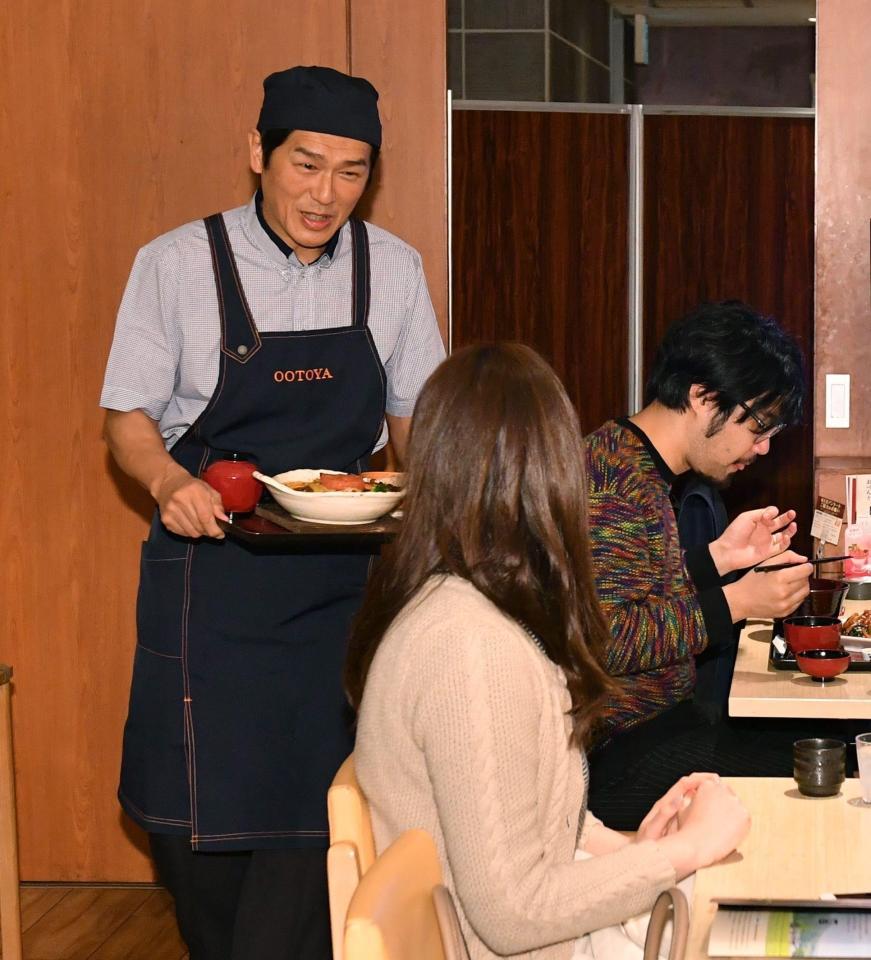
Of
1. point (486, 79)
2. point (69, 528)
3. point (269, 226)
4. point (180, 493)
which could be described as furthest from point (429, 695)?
point (486, 79)

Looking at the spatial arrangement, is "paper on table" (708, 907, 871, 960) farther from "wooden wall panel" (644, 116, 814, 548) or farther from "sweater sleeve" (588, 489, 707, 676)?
"wooden wall panel" (644, 116, 814, 548)

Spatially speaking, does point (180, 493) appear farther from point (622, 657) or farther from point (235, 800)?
point (622, 657)

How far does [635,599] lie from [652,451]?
0.34 m

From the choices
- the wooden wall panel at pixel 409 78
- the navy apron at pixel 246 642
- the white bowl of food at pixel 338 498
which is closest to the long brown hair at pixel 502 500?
the white bowl of food at pixel 338 498

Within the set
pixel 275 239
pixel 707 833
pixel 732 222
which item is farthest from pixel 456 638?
pixel 732 222

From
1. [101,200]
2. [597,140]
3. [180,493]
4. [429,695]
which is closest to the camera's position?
[429,695]

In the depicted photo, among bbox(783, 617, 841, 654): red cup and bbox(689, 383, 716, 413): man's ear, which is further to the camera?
bbox(689, 383, 716, 413): man's ear

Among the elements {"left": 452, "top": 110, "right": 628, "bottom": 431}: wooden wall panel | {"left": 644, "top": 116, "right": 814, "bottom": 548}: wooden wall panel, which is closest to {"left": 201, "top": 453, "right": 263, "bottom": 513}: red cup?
{"left": 452, "top": 110, "right": 628, "bottom": 431}: wooden wall panel

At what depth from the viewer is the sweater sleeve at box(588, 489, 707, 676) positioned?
2221 mm

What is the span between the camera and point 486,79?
5.79m

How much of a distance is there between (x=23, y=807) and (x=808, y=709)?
81.0 inches

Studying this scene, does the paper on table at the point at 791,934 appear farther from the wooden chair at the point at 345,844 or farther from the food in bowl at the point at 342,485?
the food in bowl at the point at 342,485

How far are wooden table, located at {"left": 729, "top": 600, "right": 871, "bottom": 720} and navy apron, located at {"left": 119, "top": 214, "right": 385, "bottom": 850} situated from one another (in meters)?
0.66

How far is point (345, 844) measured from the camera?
4.60 feet
